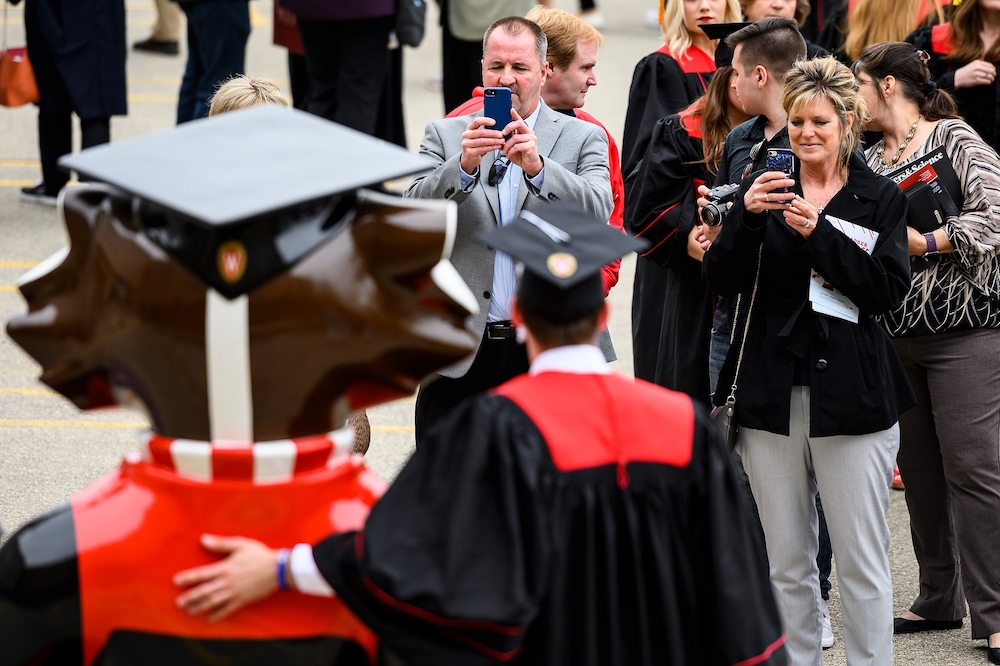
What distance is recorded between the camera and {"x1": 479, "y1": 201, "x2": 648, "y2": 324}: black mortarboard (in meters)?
2.72

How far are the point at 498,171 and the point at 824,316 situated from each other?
1165 mm

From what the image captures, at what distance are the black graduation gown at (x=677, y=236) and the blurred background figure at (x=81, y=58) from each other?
175 inches

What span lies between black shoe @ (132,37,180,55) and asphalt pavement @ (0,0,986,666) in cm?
9

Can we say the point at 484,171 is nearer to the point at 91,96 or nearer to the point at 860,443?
the point at 860,443

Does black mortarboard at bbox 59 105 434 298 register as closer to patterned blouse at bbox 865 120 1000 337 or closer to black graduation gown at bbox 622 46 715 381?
patterned blouse at bbox 865 120 1000 337

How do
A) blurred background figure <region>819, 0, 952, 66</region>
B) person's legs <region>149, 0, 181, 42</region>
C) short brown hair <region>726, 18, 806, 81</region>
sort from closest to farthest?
short brown hair <region>726, 18, 806, 81</region>
blurred background figure <region>819, 0, 952, 66</region>
person's legs <region>149, 0, 181, 42</region>

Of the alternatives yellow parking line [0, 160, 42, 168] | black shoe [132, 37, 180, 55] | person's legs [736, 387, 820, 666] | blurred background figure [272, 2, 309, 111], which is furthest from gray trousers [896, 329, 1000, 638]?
black shoe [132, 37, 180, 55]

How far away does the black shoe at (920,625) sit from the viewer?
518cm

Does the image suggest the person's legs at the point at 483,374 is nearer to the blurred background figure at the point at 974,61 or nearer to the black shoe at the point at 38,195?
the blurred background figure at the point at 974,61

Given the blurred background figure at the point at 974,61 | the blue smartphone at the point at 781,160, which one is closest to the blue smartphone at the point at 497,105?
the blue smartphone at the point at 781,160

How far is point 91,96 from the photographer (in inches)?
330

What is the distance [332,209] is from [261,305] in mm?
287

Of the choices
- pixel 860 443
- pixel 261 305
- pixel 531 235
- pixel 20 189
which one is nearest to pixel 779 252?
pixel 860 443

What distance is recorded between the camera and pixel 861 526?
426 cm
